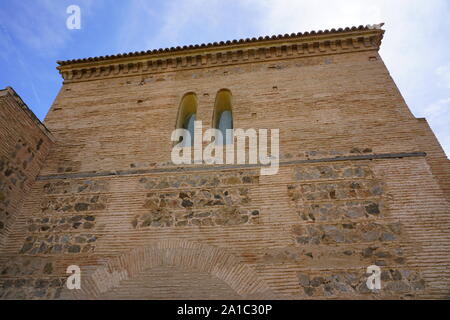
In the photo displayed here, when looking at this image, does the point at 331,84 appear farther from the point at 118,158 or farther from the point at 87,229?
the point at 87,229

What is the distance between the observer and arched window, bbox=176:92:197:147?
556cm

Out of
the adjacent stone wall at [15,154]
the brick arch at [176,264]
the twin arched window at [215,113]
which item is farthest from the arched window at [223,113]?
the adjacent stone wall at [15,154]

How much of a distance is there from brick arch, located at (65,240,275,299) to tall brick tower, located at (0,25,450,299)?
0.05 feet

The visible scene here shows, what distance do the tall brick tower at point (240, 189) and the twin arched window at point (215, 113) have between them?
71mm

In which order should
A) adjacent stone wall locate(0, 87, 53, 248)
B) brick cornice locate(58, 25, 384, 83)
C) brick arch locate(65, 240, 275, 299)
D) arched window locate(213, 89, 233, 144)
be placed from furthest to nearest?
brick cornice locate(58, 25, 384, 83) → arched window locate(213, 89, 233, 144) → adjacent stone wall locate(0, 87, 53, 248) → brick arch locate(65, 240, 275, 299)

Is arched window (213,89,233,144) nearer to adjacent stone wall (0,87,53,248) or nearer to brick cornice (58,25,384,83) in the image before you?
brick cornice (58,25,384,83)

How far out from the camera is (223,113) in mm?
5855

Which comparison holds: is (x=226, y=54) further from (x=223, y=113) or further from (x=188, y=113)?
(x=188, y=113)

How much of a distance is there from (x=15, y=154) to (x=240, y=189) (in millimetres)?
3948

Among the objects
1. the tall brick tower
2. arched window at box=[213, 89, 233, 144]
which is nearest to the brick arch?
the tall brick tower

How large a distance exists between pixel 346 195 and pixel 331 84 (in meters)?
2.56
